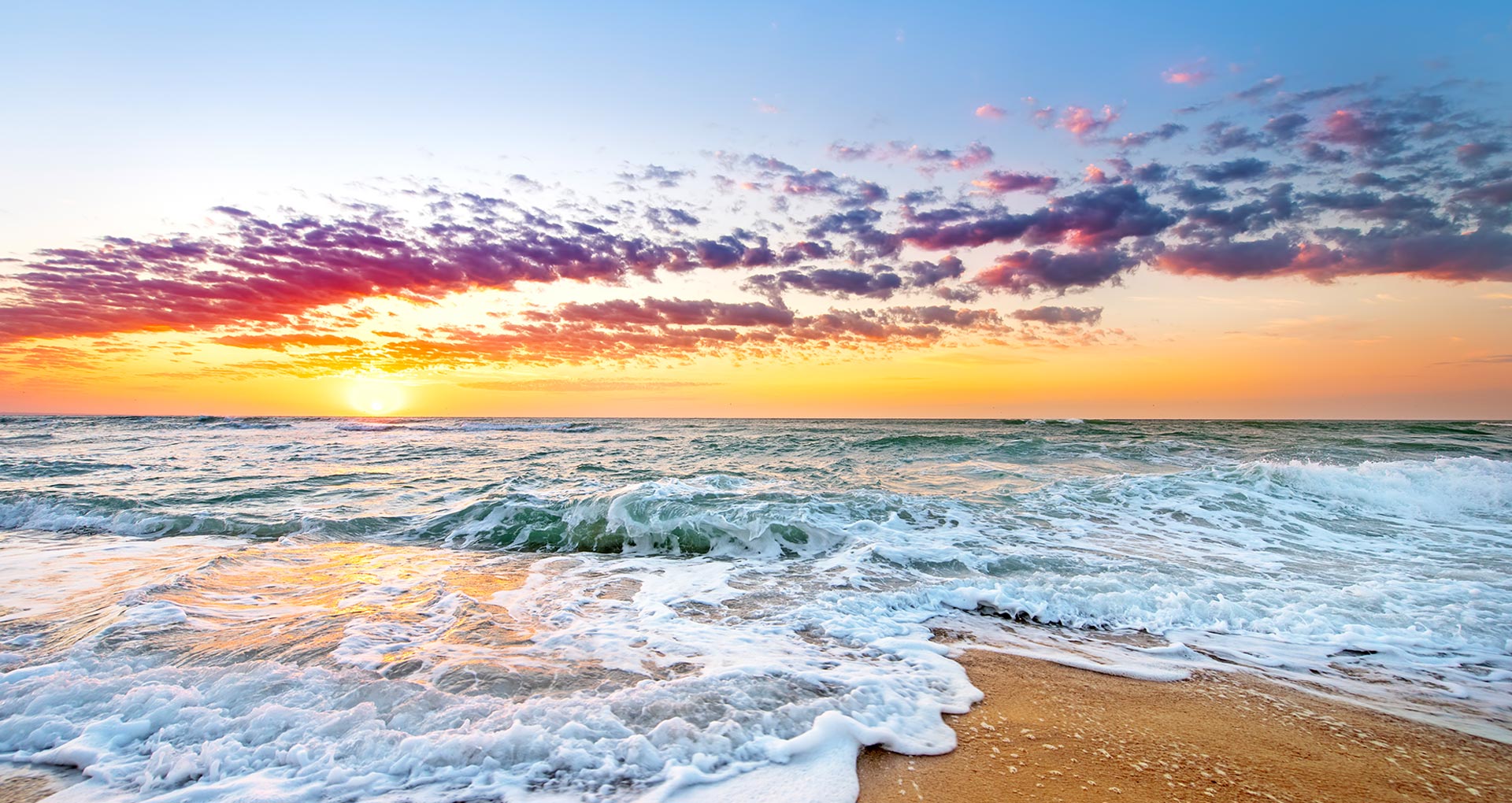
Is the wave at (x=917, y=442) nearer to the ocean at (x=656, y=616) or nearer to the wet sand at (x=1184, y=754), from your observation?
the ocean at (x=656, y=616)

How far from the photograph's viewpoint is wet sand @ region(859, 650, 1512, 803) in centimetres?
275

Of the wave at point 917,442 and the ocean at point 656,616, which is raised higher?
the wave at point 917,442

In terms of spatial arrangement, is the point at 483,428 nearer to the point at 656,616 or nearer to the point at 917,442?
the point at 917,442

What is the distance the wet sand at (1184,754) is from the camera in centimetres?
275

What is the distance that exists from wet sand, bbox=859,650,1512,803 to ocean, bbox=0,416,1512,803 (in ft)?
0.75

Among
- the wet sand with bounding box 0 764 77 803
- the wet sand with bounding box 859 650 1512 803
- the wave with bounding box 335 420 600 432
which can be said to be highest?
the wet sand with bounding box 859 650 1512 803

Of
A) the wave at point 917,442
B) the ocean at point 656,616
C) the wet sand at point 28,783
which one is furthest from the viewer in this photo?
the wave at point 917,442

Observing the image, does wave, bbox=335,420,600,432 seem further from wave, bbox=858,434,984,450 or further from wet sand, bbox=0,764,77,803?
wet sand, bbox=0,764,77,803

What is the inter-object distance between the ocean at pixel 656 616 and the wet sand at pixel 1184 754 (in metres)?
0.23

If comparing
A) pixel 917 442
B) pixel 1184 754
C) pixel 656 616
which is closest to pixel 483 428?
pixel 917 442

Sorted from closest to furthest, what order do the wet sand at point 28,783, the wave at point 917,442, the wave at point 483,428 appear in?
1. the wet sand at point 28,783
2. the wave at point 917,442
3. the wave at point 483,428

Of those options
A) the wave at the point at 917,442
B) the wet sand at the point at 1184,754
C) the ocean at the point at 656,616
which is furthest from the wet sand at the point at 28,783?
the wave at the point at 917,442

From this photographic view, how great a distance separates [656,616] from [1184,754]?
12.4 feet

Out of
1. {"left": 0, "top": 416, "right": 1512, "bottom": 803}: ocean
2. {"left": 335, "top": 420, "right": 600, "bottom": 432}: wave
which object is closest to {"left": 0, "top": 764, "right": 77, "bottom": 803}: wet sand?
{"left": 0, "top": 416, "right": 1512, "bottom": 803}: ocean
